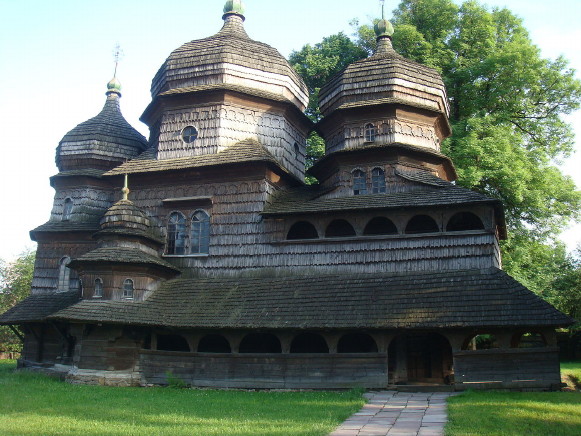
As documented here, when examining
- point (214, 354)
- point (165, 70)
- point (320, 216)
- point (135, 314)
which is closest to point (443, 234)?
point (320, 216)

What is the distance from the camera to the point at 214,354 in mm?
16328

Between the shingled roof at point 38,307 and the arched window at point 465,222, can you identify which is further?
the shingled roof at point 38,307

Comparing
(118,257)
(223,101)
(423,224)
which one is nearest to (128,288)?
(118,257)

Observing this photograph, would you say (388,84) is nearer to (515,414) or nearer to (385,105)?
(385,105)

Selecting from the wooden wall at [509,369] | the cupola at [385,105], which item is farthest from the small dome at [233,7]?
the wooden wall at [509,369]

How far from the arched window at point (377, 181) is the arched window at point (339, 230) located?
4.67ft

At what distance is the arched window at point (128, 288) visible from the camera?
56.9 feet

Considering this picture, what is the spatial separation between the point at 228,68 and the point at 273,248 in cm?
717

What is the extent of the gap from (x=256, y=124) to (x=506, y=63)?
11.4 m

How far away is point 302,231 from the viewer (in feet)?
63.3

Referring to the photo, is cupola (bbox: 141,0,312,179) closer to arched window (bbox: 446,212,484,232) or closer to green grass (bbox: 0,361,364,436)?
arched window (bbox: 446,212,484,232)

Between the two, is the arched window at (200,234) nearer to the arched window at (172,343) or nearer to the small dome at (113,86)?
the arched window at (172,343)

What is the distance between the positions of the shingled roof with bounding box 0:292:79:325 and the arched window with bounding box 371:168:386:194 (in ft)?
35.1

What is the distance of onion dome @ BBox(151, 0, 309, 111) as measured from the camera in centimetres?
2070
